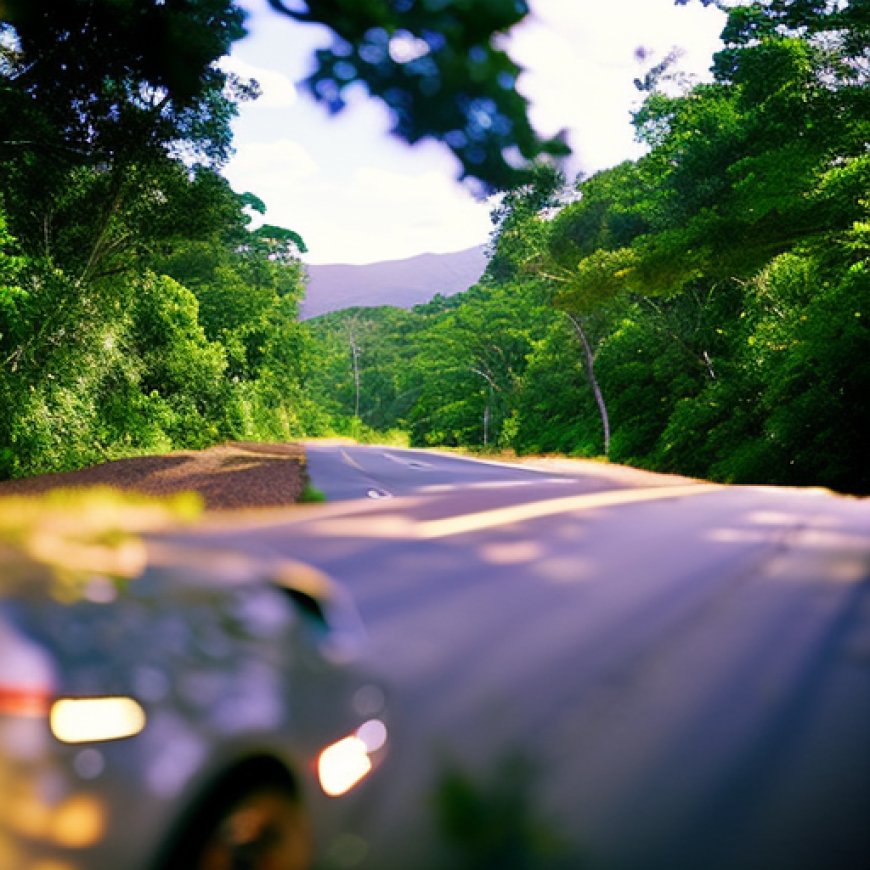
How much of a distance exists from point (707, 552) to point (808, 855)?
152 centimetres

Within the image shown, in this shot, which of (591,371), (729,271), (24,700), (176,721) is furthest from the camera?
(591,371)

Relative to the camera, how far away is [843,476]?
439 inches

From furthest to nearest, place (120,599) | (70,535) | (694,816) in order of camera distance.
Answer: (694,816) → (70,535) → (120,599)

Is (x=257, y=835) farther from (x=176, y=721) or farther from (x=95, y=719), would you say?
(x=95, y=719)

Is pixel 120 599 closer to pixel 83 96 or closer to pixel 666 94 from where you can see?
pixel 83 96

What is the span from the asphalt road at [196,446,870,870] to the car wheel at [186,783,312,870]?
0.14 m

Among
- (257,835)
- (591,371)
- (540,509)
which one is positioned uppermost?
(591,371)

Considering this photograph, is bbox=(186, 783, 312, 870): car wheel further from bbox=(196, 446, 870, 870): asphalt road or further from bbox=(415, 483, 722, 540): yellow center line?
bbox=(415, 483, 722, 540): yellow center line

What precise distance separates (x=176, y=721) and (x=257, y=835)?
37 cm

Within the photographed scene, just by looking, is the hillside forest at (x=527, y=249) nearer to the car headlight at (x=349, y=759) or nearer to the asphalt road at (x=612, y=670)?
the asphalt road at (x=612, y=670)

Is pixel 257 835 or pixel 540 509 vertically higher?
pixel 540 509

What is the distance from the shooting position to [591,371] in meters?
24.1

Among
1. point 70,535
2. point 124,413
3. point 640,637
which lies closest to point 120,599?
point 70,535

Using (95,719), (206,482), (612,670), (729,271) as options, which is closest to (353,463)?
(206,482)
